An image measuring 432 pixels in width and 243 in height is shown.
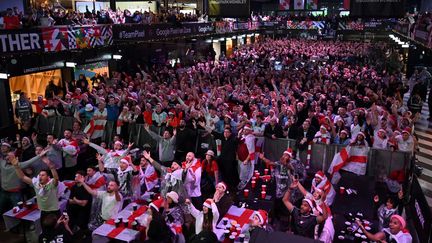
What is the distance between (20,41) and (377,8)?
12.1 metres

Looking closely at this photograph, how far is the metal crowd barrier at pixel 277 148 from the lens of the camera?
435 inches

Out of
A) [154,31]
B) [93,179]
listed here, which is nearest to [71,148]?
[93,179]

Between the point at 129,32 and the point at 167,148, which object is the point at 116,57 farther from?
the point at 167,148

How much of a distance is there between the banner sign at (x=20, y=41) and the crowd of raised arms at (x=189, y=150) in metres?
1.92

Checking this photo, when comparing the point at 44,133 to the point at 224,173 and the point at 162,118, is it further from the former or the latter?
the point at 224,173

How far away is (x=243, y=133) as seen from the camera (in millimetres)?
11477

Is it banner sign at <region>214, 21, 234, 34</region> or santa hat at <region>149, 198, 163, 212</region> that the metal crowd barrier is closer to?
santa hat at <region>149, 198, 163, 212</region>

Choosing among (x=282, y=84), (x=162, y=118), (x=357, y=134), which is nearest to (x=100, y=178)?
(x=162, y=118)

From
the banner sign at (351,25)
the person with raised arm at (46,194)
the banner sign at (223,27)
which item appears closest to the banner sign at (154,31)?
the banner sign at (223,27)

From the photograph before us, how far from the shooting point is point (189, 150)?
12.2 m

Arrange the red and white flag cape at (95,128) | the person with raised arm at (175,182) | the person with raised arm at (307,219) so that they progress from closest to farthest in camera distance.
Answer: the person with raised arm at (307,219) → the person with raised arm at (175,182) → the red and white flag cape at (95,128)

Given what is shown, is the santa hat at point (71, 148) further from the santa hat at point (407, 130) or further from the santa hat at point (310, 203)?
the santa hat at point (407, 130)

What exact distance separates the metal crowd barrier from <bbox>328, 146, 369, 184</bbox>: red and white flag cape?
1.06 ft

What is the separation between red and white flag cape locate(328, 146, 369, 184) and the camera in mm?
10844
